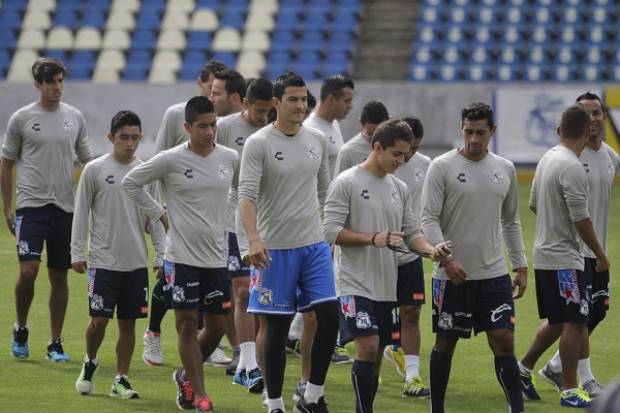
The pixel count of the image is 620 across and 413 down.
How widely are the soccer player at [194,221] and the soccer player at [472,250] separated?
141cm

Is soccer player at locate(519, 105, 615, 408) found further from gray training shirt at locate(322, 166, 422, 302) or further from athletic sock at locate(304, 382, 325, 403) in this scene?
athletic sock at locate(304, 382, 325, 403)

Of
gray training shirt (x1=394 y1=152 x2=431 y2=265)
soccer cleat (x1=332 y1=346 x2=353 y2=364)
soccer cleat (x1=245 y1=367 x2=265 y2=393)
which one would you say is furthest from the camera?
soccer cleat (x1=332 y1=346 x2=353 y2=364)

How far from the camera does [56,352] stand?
1060 cm

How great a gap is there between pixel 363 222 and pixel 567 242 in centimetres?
174

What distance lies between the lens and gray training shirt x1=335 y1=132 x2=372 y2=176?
10.3m

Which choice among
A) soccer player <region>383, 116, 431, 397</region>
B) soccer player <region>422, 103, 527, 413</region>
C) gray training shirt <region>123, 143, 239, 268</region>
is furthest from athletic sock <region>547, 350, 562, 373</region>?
gray training shirt <region>123, 143, 239, 268</region>

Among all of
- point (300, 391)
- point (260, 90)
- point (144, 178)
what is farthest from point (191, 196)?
point (300, 391)

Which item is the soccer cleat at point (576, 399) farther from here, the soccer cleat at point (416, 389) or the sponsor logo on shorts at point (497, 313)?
the sponsor logo on shorts at point (497, 313)

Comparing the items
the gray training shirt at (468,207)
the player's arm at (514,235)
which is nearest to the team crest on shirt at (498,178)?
the gray training shirt at (468,207)

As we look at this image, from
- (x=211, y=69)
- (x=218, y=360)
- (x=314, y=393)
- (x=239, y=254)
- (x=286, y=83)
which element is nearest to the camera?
(x=314, y=393)

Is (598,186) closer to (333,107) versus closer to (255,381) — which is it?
(333,107)

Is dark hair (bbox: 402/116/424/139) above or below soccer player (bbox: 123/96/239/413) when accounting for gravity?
above

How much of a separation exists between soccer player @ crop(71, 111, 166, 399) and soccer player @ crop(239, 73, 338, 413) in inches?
44.7

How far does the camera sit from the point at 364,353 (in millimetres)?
7797
